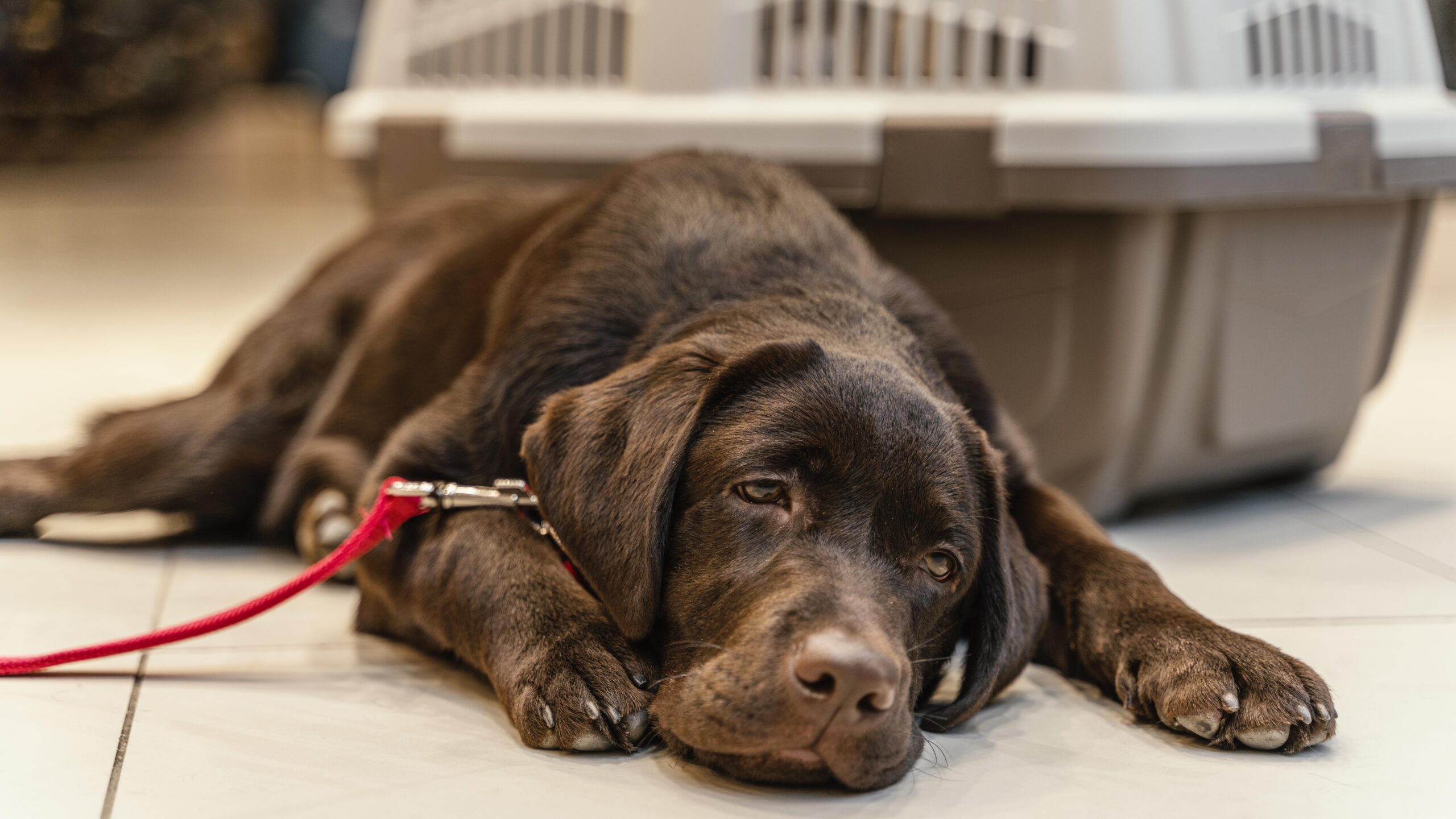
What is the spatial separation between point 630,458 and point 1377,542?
5.56 ft

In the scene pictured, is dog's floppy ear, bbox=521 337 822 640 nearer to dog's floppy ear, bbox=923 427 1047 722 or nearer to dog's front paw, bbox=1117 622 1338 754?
dog's floppy ear, bbox=923 427 1047 722

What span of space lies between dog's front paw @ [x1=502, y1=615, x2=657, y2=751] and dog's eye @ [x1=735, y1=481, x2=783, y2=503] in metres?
0.26

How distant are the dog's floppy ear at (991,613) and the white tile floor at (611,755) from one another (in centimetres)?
6

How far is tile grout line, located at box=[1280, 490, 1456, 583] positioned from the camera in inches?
101

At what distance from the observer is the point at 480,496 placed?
79.2 inches

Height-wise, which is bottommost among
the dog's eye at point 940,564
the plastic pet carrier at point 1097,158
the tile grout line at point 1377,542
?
the tile grout line at point 1377,542

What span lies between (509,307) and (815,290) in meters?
0.49

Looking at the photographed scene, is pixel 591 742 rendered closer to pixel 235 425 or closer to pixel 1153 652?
pixel 1153 652

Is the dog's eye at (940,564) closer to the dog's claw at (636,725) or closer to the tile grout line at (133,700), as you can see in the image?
the dog's claw at (636,725)

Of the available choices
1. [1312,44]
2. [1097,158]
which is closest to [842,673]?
[1097,158]

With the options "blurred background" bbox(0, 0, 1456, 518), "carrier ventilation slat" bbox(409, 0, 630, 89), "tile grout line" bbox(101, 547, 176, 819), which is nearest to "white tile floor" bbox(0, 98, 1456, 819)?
"tile grout line" bbox(101, 547, 176, 819)

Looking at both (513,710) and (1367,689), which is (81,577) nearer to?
(513,710)

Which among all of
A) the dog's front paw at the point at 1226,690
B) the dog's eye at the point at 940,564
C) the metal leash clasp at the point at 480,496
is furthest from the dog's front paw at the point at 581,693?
the dog's front paw at the point at 1226,690

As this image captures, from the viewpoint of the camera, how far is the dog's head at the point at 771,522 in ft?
5.27
